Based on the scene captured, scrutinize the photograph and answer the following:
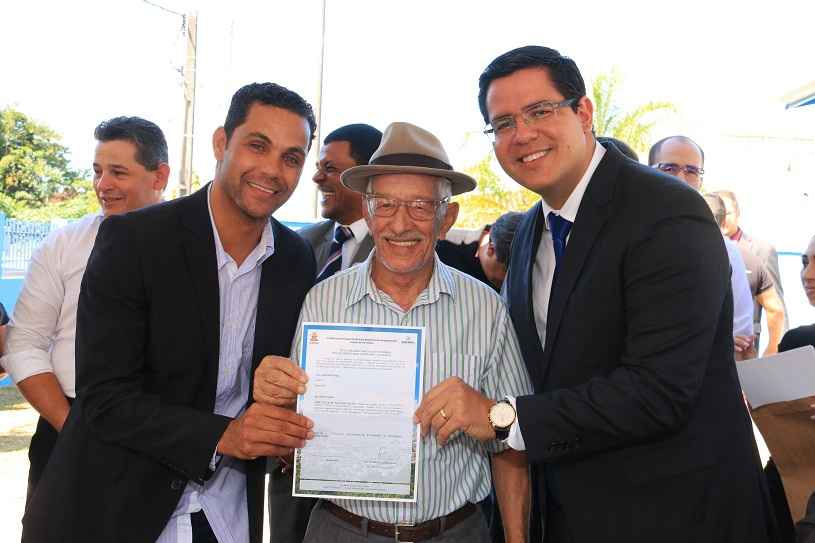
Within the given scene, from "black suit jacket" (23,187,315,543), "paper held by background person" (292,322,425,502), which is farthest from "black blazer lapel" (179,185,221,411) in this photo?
"paper held by background person" (292,322,425,502)

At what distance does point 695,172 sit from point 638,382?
319 centimetres

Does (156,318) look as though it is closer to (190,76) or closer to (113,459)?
(113,459)

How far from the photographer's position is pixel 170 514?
249 cm

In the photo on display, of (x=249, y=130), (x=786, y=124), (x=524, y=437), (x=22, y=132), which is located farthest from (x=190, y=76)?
(x=786, y=124)

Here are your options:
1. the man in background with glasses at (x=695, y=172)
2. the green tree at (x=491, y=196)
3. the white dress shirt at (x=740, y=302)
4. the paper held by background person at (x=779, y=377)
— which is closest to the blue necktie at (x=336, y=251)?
the man in background with glasses at (x=695, y=172)

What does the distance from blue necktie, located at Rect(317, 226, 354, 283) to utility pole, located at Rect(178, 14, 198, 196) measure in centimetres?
1104

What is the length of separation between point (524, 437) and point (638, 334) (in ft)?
1.58

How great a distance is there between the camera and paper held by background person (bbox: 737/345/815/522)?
267cm

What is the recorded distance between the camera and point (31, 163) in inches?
902

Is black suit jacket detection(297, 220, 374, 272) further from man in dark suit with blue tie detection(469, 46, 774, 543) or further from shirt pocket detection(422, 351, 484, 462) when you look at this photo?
man in dark suit with blue tie detection(469, 46, 774, 543)

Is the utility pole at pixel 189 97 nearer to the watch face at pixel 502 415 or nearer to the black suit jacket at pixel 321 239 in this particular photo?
the black suit jacket at pixel 321 239

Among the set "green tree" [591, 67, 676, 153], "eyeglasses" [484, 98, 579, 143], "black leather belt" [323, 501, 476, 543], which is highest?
"green tree" [591, 67, 676, 153]

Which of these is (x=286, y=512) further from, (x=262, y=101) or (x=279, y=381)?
(x=262, y=101)

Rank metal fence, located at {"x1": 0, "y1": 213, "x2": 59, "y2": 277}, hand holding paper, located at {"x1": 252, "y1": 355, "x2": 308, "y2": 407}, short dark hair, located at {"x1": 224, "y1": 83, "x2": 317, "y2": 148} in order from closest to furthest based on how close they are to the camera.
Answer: hand holding paper, located at {"x1": 252, "y1": 355, "x2": 308, "y2": 407}, short dark hair, located at {"x1": 224, "y1": 83, "x2": 317, "y2": 148}, metal fence, located at {"x1": 0, "y1": 213, "x2": 59, "y2": 277}
